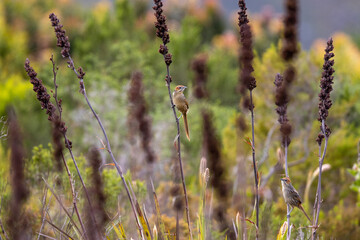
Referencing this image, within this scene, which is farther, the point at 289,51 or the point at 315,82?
the point at 315,82

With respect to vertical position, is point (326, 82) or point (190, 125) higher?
point (326, 82)

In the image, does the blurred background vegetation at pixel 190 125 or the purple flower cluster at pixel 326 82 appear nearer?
the purple flower cluster at pixel 326 82

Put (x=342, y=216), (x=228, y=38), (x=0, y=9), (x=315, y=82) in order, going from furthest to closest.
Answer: (x=0, y=9), (x=228, y=38), (x=315, y=82), (x=342, y=216)

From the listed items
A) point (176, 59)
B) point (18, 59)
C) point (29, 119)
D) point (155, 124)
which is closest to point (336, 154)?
point (155, 124)

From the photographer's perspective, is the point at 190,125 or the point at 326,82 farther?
the point at 190,125

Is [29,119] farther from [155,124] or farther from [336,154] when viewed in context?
[336,154]

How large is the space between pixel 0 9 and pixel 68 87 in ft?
54.8

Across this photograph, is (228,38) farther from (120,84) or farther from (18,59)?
(120,84)

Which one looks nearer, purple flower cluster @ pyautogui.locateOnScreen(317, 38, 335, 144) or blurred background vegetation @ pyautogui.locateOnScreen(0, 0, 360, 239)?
purple flower cluster @ pyautogui.locateOnScreen(317, 38, 335, 144)

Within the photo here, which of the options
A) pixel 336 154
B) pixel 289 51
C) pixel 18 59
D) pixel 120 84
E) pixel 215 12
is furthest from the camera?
pixel 215 12

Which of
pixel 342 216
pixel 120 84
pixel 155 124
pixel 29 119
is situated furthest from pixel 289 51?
pixel 29 119

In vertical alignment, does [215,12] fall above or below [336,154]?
above

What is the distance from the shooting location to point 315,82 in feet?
26.1

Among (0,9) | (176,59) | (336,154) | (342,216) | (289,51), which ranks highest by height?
(0,9)
